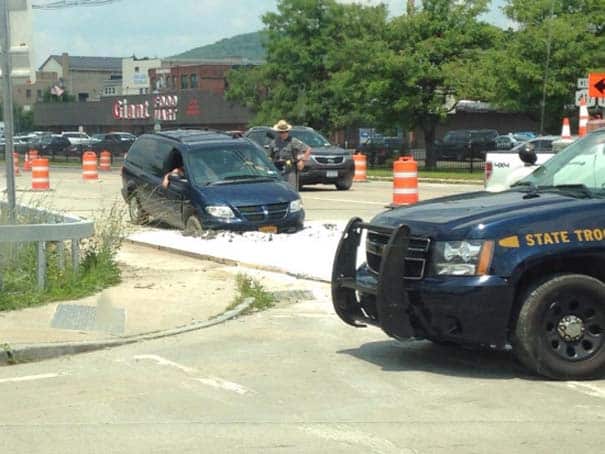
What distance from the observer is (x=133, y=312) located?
1009cm

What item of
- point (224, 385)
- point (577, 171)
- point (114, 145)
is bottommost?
point (224, 385)

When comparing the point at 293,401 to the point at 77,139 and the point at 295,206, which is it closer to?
the point at 295,206


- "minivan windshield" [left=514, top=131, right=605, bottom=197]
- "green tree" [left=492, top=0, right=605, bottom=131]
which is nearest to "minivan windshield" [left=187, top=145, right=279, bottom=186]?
"minivan windshield" [left=514, top=131, right=605, bottom=197]

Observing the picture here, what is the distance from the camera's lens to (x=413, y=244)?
7344 mm

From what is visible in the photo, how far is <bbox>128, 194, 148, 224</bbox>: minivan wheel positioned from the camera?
17.4 metres

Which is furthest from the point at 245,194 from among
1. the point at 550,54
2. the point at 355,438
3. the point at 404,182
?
the point at 550,54

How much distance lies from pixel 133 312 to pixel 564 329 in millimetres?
4537

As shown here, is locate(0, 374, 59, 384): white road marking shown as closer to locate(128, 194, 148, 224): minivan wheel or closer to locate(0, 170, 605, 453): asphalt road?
locate(0, 170, 605, 453): asphalt road

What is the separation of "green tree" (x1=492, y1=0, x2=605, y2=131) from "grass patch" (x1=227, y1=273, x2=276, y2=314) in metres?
25.6

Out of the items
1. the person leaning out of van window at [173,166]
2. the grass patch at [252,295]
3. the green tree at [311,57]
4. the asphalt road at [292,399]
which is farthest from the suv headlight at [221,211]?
the green tree at [311,57]

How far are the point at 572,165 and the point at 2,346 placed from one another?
492 cm

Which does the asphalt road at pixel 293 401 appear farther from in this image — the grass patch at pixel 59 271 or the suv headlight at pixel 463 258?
the grass patch at pixel 59 271

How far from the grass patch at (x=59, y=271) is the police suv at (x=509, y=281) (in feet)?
14.2

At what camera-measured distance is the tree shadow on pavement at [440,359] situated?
766 cm
